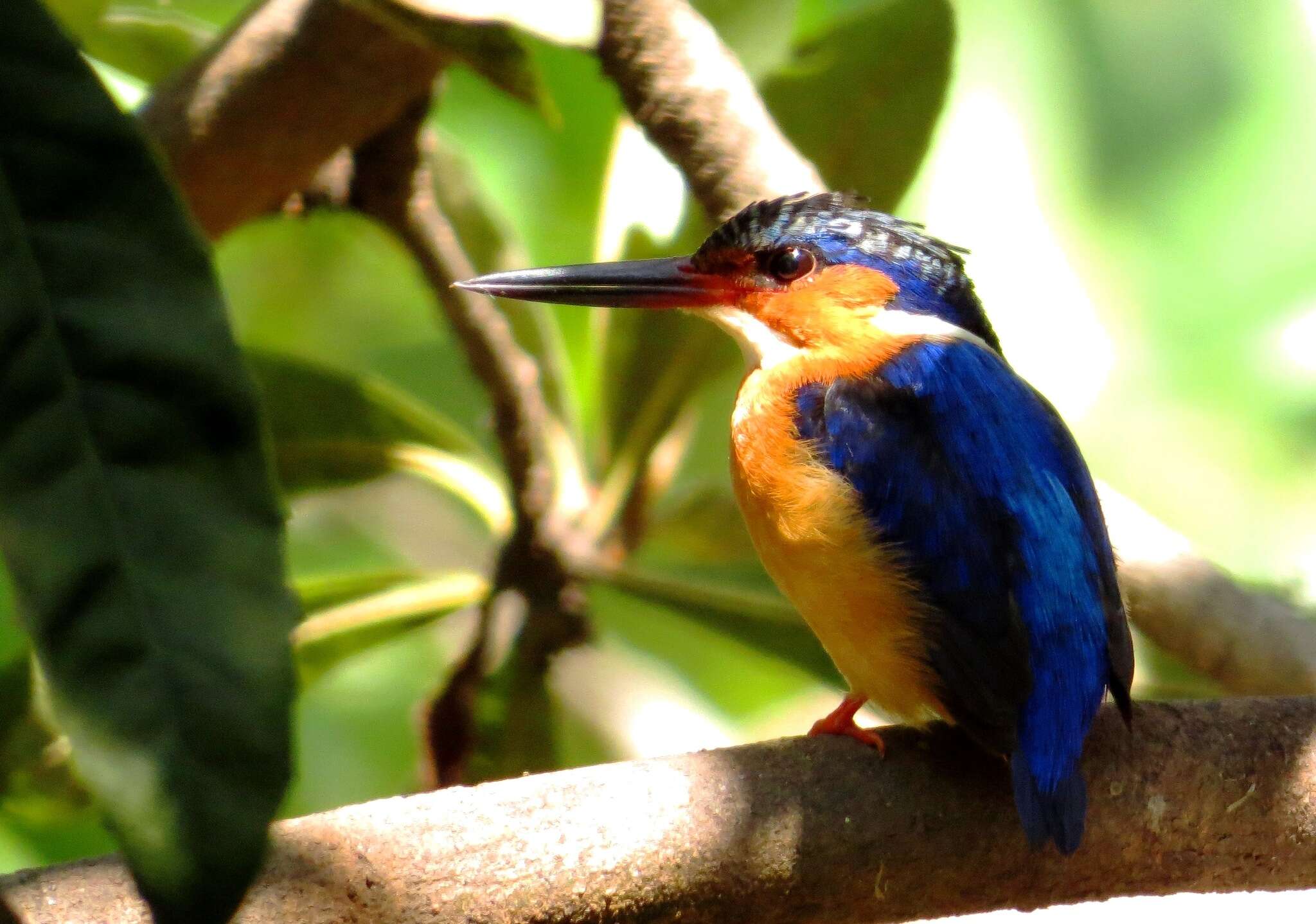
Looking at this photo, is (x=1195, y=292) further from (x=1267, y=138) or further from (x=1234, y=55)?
(x=1234, y=55)

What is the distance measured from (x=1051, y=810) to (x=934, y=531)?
310 mm

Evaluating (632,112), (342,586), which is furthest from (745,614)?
(632,112)

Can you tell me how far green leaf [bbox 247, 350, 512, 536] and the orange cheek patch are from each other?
550 mm

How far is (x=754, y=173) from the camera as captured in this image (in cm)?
166

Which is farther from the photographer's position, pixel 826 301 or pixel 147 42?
pixel 147 42

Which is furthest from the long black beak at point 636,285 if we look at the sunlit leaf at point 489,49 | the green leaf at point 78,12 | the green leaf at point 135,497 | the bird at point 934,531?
the green leaf at point 135,497

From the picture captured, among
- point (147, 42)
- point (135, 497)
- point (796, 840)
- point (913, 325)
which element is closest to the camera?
point (135, 497)

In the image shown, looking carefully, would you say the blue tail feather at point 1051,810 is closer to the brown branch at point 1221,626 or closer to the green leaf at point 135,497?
the brown branch at point 1221,626

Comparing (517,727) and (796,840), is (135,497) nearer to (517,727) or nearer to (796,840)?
(796,840)

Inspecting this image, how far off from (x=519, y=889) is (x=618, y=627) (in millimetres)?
1840

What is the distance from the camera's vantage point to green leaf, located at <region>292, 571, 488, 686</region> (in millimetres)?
1971

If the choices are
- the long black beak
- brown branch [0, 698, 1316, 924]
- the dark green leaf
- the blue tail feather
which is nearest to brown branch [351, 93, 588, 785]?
the dark green leaf

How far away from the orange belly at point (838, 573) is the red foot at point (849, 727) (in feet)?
0.06

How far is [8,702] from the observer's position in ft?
4.82
